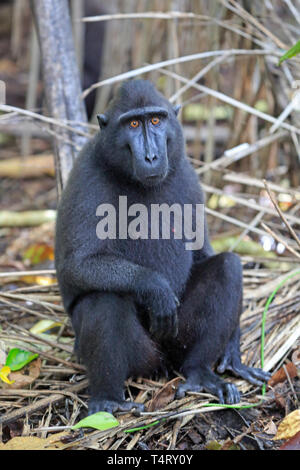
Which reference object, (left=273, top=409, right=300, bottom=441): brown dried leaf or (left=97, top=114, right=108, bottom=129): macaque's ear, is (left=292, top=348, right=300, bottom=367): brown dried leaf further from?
(left=97, top=114, right=108, bottom=129): macaque's ear

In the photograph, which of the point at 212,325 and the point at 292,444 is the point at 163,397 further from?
the point at 292,444

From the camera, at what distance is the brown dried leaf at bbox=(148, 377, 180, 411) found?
3.93 meters

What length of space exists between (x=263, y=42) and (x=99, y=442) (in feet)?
13.1

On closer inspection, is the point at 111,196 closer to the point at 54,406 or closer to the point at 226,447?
the point at 54,406

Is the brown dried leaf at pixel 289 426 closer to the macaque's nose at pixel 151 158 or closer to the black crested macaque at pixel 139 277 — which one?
the black crested macaque at pixel 139 277

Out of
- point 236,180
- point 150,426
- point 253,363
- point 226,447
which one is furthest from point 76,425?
point 236,180

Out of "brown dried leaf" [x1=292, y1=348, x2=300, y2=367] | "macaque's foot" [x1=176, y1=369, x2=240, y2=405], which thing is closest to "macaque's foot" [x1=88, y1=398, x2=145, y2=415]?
"macaque's foot" [x1=176, y1=369, x2=240, y2=405]

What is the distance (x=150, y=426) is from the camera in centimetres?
362

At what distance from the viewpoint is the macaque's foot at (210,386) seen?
396 centimetres

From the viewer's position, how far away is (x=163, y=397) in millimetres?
4023

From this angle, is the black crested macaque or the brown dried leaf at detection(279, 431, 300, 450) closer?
the brown dried leaf at detection(279, 431, 300, 450)

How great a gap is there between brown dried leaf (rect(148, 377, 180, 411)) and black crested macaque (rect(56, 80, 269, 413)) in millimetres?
71

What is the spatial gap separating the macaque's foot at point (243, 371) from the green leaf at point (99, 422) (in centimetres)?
94

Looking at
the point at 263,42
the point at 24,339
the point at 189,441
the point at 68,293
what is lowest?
the point at 189,441
